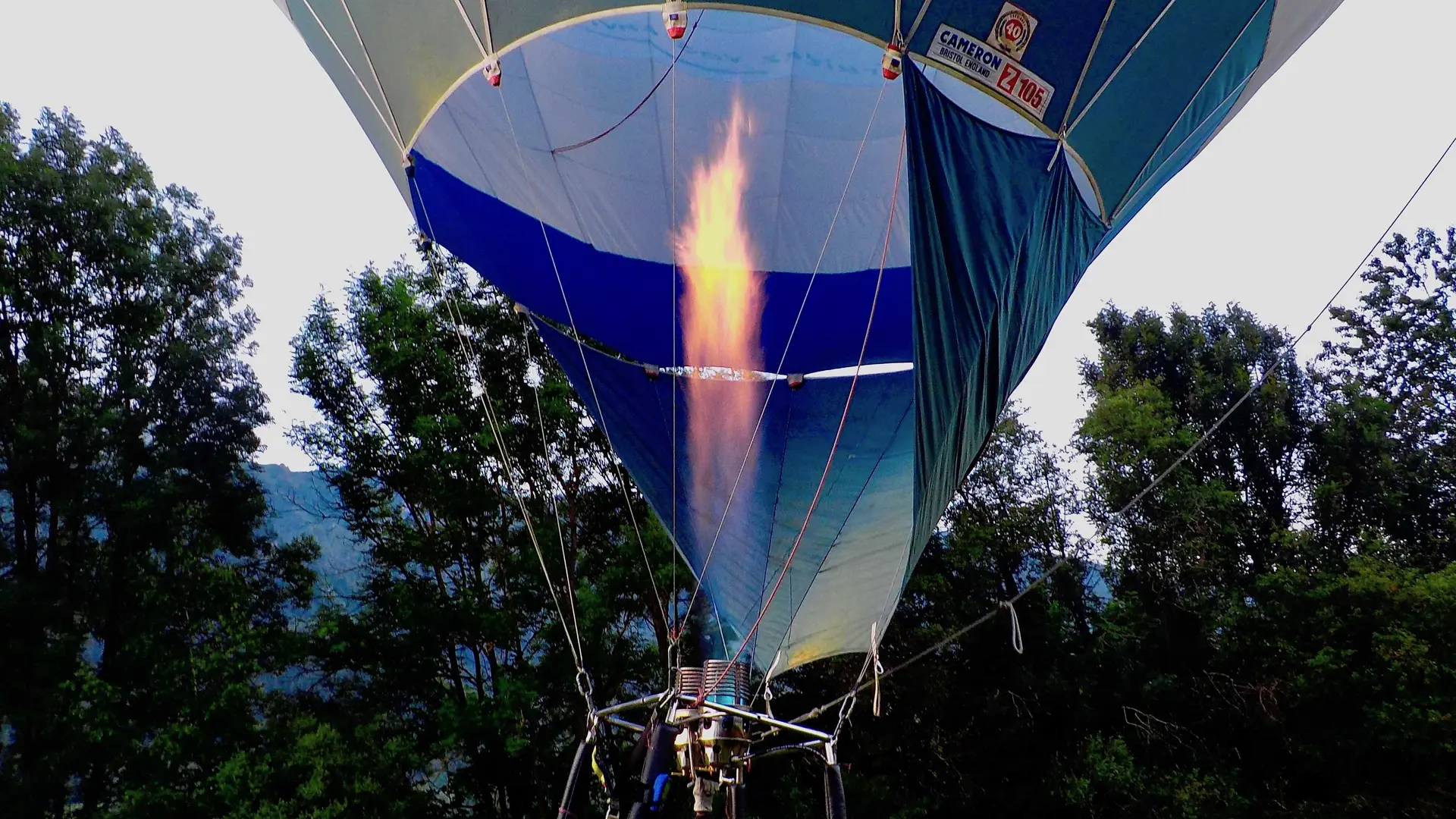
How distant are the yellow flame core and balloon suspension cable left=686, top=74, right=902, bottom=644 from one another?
0.7 inches

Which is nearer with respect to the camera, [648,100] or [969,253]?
[969,253]

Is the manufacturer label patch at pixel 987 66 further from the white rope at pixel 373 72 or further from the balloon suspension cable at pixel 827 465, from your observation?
the white rope at pixel 373 72

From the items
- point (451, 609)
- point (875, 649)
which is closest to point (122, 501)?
point (451, 609)

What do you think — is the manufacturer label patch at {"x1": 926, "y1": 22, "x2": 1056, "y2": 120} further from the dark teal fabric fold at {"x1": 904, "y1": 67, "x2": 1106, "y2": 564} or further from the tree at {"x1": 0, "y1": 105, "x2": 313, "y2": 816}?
the tree at {"x1": 0, "y1": 105, "x2": 313, "y2": 816}

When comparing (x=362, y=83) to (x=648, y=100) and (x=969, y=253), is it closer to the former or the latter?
(x=648, y=100)

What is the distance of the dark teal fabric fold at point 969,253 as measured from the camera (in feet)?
9.85

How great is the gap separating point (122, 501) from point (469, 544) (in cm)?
349

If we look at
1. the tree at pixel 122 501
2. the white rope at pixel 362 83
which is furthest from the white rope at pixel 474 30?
the tree at pixel 122 501

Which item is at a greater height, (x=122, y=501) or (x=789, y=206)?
(x=122, y=501)

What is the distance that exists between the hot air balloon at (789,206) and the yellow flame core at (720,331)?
1 centimetres

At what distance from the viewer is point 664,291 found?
450 cm

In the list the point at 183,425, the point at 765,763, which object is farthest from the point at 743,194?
the point at 183,425

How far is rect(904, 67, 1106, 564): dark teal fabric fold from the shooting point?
300 centimetres

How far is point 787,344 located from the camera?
4.55 meters
